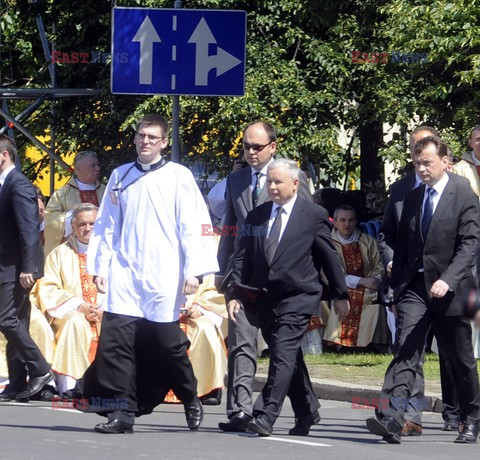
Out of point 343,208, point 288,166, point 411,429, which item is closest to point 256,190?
point 288,166

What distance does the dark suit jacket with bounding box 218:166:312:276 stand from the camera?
32.1 feet

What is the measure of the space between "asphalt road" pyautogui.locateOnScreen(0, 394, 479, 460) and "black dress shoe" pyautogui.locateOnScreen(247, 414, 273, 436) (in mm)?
48

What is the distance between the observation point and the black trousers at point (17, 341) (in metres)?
11.3

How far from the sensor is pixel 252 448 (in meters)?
8.48

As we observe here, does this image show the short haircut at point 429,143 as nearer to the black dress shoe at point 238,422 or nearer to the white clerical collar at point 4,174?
the black dress shoe at point 238,422

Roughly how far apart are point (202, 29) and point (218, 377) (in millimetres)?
2742

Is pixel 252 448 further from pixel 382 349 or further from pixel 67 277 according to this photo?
pixel 382 349

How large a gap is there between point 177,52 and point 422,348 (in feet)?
11.8

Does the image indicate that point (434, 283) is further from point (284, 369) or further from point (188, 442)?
point (188, 442)

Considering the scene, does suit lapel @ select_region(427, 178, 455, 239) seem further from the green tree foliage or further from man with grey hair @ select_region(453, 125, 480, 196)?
the green tree foliage

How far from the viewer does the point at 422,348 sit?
923 centimetres

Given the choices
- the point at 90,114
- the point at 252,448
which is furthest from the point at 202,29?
the point at 90,114

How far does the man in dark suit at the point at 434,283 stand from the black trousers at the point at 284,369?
0.55 m
